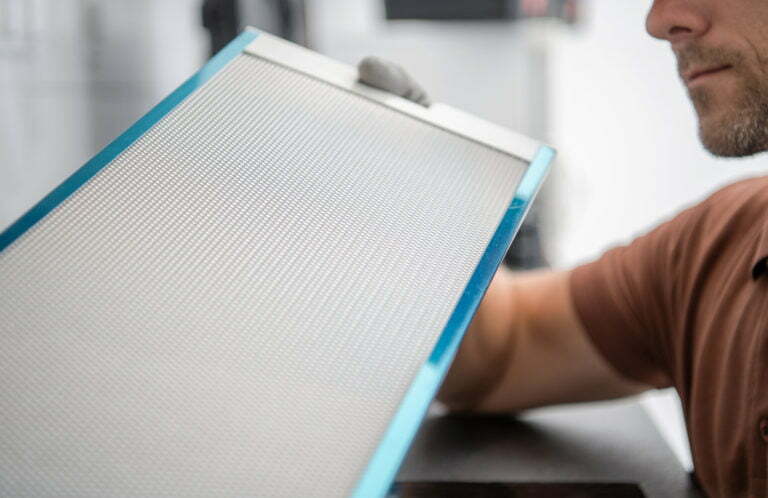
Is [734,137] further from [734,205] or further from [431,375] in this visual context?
[431,375]

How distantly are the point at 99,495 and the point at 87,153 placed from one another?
2.13 ft

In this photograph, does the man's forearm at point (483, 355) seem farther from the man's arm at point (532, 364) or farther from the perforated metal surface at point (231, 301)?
the perforated metal surface at point (231, 301)

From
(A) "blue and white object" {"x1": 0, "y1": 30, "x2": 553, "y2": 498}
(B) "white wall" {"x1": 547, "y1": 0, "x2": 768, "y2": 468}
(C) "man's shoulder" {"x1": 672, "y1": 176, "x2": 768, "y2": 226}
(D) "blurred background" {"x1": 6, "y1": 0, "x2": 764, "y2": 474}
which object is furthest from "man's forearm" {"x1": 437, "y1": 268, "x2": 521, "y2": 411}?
(B) "white wall" {"x1": 547, "y1": 0, "x2": 768, "y2": 468}

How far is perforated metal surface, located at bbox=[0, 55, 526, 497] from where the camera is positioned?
0.40 meters

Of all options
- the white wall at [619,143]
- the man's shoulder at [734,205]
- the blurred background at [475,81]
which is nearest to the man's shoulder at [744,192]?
the man's shoulder at [734,205]

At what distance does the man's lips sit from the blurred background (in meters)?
0.62

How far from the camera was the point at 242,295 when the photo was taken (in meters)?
0.47

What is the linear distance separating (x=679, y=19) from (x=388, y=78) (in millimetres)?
286

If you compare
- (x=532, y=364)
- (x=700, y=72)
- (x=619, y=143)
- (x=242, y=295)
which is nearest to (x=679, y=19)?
(x=700, y=72)

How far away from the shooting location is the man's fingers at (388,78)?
2.18 ft

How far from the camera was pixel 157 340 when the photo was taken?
0.44m

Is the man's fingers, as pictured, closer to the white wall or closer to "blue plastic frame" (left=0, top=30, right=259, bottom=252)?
"blue plastic frame" (left=0, top=30, right=259, bottom=252)

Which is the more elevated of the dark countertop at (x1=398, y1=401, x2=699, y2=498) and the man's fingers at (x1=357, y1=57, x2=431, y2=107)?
the man's fingers at (x1=357, y1=57, x2=431, y2=107)

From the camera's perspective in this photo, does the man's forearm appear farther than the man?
Yes
